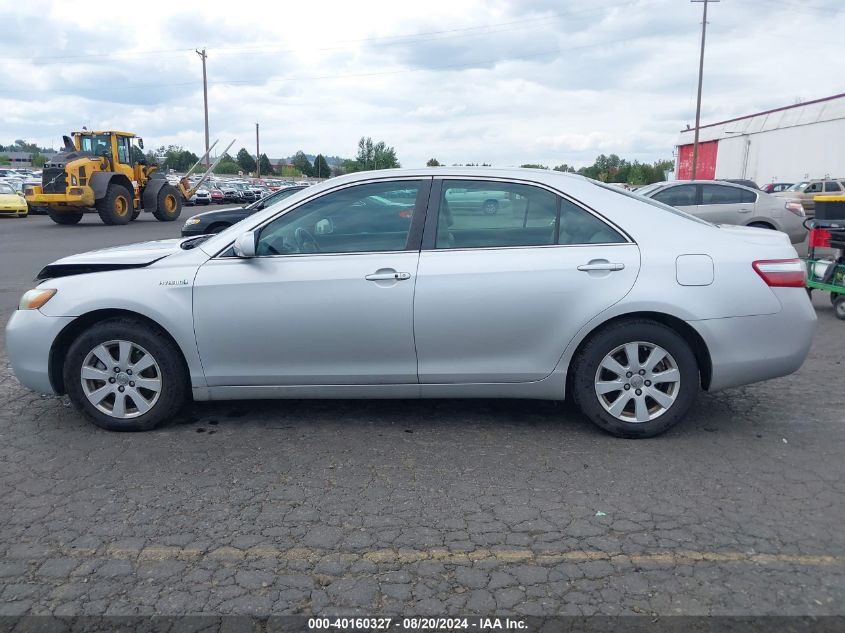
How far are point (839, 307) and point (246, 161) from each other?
109431 millimetres

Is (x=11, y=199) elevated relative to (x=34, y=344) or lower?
elevated

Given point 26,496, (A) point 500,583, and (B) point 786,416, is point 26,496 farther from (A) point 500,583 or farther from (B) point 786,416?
(B) point 786,416

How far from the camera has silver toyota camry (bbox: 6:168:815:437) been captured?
14.5 ft

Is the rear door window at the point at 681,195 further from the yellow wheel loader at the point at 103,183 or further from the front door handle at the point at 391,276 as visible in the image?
the yellow wheel loader at the point at 103,183

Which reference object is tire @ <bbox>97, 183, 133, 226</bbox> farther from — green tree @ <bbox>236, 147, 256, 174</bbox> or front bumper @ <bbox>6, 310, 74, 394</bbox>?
green tree @ <bbox>236, 147, 256, 174</bbox>

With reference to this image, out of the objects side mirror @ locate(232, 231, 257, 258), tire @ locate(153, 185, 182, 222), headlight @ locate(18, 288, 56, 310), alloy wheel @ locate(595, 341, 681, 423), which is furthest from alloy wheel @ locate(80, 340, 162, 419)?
tire @ locate(153, 185, 182, 222)

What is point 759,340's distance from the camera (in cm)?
446

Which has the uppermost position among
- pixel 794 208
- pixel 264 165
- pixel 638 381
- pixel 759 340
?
pixel 264 165

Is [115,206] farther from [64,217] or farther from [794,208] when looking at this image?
[794,208]

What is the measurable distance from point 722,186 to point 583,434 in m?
11.1

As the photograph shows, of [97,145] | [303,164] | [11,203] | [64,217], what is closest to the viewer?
[64,217]

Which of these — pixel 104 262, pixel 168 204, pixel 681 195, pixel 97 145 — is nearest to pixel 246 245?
pixel 104 262

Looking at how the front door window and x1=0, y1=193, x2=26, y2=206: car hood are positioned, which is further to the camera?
x1=0, y1=193, x2=26, y2=206: car hood

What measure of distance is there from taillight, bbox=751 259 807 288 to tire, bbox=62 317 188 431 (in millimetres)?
3615
